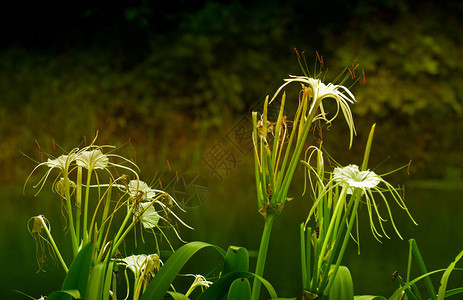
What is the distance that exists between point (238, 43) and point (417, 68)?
40.5 inches

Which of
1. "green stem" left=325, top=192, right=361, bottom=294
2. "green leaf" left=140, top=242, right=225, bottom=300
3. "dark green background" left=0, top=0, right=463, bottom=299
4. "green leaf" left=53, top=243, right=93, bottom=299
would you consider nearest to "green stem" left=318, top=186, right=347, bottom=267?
"green stem" left=325, top=192, right=361, bottom=294

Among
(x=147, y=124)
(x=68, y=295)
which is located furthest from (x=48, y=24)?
(x=68, y=295)

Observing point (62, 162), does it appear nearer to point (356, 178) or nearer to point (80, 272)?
point (80, 272)

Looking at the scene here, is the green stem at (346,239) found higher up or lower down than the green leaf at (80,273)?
higher up

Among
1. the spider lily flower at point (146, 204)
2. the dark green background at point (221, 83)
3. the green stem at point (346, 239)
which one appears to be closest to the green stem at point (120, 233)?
the spider lily flower at point (146, 204)

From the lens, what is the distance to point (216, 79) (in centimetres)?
312

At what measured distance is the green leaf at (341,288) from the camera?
2.13 feet

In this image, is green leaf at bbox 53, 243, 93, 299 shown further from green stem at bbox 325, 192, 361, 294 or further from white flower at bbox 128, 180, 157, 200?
green stem at bbox 325, 192, 361, 294

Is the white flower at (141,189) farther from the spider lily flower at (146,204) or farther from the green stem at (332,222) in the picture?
the green stem at (332,222)

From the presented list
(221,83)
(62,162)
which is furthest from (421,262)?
(221,83)

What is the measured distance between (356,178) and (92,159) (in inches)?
11.6

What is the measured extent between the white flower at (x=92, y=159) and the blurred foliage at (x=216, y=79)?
229 cm

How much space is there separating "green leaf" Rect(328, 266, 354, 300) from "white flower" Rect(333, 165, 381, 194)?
126 mm

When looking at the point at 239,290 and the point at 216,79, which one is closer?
the point at 239,290
